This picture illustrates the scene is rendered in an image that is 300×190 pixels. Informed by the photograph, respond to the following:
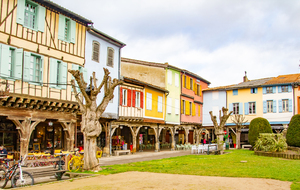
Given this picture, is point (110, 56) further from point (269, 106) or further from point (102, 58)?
point (269, 106)

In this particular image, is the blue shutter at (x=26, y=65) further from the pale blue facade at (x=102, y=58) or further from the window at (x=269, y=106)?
the window at (x=269, y=106)

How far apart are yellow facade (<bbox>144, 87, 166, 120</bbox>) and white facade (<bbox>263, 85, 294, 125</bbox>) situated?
13247mm

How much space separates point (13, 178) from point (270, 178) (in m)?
8.58

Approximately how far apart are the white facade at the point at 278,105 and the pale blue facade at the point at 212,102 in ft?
17.8

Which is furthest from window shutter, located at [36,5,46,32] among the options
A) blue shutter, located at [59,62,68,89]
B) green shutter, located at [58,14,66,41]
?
blue shutter, located at [59,62,68,89]

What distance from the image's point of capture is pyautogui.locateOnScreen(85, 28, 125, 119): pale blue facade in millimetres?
20078

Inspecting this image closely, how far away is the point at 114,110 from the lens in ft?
73.0

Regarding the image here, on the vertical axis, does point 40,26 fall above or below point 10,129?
above

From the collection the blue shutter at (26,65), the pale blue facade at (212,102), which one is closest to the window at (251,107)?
the pale blue facade at (212,102)

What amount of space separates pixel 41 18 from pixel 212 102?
1063 inches

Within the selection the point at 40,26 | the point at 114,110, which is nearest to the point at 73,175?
the point at 40,26

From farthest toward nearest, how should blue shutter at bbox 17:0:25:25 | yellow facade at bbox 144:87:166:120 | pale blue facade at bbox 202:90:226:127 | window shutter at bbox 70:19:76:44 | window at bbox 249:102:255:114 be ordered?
pale blue facade at bbox 202:90:226:127 → window at bbox 249:102:255:114 → yellow facade at bbox 144:87:166:120 → window shutter at bbox 70:19:76:44 → blue shutter at bbox 17:0:25:25

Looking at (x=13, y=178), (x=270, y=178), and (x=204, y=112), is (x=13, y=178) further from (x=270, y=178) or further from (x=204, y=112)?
(x=204, y=112)

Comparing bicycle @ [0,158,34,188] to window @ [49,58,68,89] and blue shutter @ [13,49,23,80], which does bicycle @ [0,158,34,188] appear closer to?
blue shutter @ [13,49,23,80]
